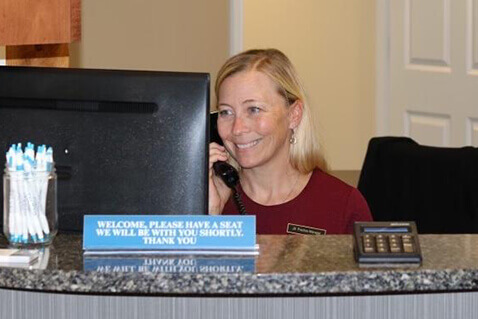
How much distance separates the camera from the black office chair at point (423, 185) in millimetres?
2832

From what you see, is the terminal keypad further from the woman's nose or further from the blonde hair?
the blonde hair

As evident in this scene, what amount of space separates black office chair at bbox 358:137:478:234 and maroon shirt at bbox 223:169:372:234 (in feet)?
0.70

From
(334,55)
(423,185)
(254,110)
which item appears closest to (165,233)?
(254,110)

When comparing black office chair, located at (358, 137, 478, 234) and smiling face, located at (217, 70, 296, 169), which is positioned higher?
smiling face, located at (217, 70, 296, 169)

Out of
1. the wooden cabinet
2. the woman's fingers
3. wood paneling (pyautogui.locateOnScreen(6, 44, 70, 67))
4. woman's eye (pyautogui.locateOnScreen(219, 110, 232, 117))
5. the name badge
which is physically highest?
the wooden cabinet

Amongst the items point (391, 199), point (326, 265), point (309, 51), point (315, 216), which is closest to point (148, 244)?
point (326, 265)

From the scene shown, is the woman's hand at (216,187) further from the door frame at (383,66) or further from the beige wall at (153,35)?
the door frame at (383,66)

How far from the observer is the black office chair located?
111 inches

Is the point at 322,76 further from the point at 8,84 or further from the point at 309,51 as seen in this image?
the point at 8,84

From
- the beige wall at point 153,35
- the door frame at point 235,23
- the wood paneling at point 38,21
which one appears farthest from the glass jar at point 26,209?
the door frame at point 235,23

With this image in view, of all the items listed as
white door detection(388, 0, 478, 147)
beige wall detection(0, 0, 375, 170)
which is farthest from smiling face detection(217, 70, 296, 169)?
beige wall detection(0, 0, 375, 170)

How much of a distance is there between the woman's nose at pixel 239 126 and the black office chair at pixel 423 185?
1.78 ft

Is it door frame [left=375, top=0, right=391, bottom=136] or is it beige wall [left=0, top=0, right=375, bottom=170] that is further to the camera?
beige wall [left=0, top=0, right=375, bottom=170]

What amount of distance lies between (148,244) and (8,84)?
0.45 meters
